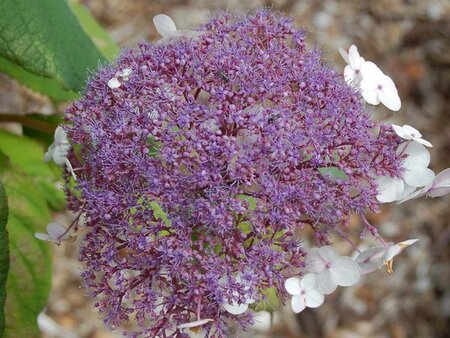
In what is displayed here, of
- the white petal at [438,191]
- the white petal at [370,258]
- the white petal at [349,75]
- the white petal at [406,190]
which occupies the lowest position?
the white petal at [370,258]

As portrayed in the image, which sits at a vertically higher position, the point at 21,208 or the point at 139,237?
the point at 139,237

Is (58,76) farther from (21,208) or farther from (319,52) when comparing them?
(319,52)

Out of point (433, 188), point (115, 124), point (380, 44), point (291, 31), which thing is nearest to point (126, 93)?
point (115, 124)

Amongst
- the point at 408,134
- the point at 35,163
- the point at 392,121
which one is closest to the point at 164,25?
the point at 408,134

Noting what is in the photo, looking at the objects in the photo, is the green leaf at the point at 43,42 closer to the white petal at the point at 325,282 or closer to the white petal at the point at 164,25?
the white petal at the point at 164,25

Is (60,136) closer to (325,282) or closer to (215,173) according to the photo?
(215,173)

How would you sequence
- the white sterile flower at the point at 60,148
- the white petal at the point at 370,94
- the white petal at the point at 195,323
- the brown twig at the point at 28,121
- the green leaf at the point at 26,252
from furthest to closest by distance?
1. the brown twig at the point at 28,121
2. the green leaf at the point at 26,252
3. the white sterile flower at the point at 60,148
4. the white petal at the point at 370,94
5. the white petal at the point at 195,323

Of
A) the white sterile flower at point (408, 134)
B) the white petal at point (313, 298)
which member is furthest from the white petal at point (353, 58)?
the white petal at point (313, 298)

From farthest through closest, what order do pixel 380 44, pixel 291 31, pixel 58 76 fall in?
pixel 380 44
pixel 58 76
pixel 291 31
